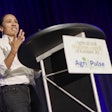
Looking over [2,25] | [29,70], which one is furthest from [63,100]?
[2,25]

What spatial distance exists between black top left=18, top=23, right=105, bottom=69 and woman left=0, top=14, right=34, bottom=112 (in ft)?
0.39

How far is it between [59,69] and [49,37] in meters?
0.17

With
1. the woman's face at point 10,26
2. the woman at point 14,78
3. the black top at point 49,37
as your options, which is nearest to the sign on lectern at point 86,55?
the black top at point 49,37

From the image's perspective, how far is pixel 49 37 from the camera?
121cm

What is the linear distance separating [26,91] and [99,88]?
78.1 inches

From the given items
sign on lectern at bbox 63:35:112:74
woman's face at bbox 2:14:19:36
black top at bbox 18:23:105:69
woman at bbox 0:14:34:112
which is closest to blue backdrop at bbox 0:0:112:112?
woman's face at bbox 2:14:19:36

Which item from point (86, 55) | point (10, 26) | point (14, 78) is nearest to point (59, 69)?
point (86, 55)

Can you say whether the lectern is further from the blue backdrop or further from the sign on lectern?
the blue backdrop

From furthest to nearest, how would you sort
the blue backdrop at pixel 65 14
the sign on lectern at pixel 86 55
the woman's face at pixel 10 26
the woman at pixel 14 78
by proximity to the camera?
the blue backdrop at pixel 65 14, the woman's face at pixel 10 26, the woman at pixel 14 78, the sign on lectern at pixel 86 55

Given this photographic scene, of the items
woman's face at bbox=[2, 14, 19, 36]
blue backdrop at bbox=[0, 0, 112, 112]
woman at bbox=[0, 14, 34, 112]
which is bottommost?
woman at bbox=[0, 14, 34, 112]

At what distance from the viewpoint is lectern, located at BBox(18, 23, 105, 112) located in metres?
1.18

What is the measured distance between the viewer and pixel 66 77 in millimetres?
Answer: 1266

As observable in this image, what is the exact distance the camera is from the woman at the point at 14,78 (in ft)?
4.79

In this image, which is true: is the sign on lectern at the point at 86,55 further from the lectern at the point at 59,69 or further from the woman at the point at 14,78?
the woman at the point at 14,78
